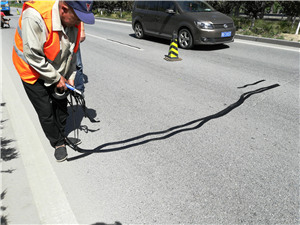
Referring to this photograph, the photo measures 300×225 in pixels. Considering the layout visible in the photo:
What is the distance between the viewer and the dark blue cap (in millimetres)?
2061

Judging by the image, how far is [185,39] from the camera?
339 inches

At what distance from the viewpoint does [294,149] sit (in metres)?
3.01

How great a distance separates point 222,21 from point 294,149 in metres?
→ 6.41

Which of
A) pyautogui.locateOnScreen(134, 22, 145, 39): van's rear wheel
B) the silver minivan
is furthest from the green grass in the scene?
pyautogui.locateOnScreen(134, 22, 145, 39): van's rear wheel

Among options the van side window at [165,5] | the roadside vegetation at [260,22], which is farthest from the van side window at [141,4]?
the roadside vegetation at [260,22]

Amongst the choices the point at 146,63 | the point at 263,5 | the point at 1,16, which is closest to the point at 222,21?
the point at 146,63

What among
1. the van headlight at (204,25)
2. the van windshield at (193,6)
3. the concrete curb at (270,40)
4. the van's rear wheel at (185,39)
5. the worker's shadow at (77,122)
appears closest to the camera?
the worker's shadow at (77,122)

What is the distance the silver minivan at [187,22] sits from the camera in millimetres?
8070

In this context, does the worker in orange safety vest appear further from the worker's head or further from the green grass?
the green grass

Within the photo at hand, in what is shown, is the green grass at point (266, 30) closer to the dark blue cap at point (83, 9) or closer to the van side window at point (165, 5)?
the van side window at point (165, 5)

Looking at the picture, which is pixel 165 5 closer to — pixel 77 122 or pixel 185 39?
pixel 185 39

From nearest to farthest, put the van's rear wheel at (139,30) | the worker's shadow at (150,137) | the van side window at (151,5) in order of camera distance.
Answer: the worker's shadow at (150,137) → the van side window at (151,5) → the van's rear wheel at (139,30)

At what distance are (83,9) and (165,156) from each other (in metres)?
1.77

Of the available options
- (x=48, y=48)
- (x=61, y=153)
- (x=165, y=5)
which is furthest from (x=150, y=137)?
(x=165, y=5)
